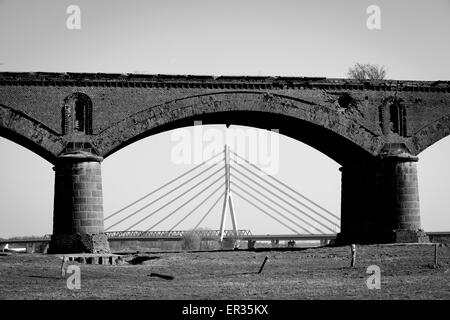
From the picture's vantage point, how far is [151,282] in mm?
20938

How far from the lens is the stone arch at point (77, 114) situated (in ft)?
101

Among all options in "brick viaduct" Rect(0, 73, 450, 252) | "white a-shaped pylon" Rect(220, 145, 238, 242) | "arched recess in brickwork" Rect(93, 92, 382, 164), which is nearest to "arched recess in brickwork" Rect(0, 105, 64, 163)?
"brick viaduct" Rect(0, 73, 450, 252)

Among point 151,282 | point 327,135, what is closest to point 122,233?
point 327,135

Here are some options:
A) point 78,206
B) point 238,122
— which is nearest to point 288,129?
point 238,122

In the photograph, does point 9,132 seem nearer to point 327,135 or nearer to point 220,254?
point 220,254

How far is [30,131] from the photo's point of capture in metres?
30.3

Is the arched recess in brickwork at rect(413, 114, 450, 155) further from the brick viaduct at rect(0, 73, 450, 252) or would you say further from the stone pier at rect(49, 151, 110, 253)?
the stone pier at rect(49, 151, 110, 253)

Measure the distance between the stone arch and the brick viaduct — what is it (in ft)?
0.13

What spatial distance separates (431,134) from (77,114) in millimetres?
14830

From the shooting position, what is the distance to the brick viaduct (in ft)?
99.5

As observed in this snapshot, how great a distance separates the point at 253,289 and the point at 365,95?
16.7 m

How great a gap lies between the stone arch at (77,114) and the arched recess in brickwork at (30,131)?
0.58 meters

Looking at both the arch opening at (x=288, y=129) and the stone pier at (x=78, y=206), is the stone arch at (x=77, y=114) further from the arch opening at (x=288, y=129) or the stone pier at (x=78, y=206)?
the arch opening at (x=288, y=129)

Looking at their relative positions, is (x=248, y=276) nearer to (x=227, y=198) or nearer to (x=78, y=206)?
(x=78, y=206)
